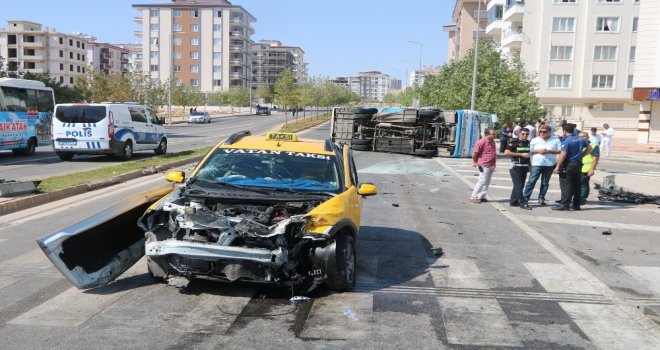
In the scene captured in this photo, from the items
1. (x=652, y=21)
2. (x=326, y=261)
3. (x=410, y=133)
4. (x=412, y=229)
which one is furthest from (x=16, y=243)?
(x=652, y=21)

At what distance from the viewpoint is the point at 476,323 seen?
5.32m

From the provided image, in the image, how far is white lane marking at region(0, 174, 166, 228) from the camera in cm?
1023

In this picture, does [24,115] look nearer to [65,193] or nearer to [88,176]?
[88,176]

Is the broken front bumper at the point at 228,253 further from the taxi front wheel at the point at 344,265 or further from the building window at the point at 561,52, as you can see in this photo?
the building window at the point at 561,52

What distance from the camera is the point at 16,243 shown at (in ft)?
27.1

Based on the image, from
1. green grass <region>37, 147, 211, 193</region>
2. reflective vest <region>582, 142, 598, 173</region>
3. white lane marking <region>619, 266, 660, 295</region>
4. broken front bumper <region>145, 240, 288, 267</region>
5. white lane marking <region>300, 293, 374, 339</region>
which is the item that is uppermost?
reflective vest <region>582, 142, 598, 173</region>

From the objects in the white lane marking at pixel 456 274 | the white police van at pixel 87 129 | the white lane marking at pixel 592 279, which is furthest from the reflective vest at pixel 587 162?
the white police van at pixel 87 129

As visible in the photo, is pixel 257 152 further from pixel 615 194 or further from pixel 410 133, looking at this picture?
pixel 410 133

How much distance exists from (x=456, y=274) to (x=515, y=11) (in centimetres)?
6053

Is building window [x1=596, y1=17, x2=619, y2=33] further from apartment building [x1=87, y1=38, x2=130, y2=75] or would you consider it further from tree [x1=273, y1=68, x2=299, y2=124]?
apartment building [x1=87, y1=38, x2=130, y2=75]

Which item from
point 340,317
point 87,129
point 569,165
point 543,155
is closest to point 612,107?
point 543,155

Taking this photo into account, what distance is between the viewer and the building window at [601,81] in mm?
61375

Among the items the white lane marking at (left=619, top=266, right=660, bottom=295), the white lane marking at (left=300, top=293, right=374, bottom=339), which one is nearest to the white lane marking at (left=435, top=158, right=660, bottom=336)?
the white lane marking at (left=619, top=266, right=660, bottom=295)

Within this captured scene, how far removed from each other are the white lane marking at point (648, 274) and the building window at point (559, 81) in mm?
58093
